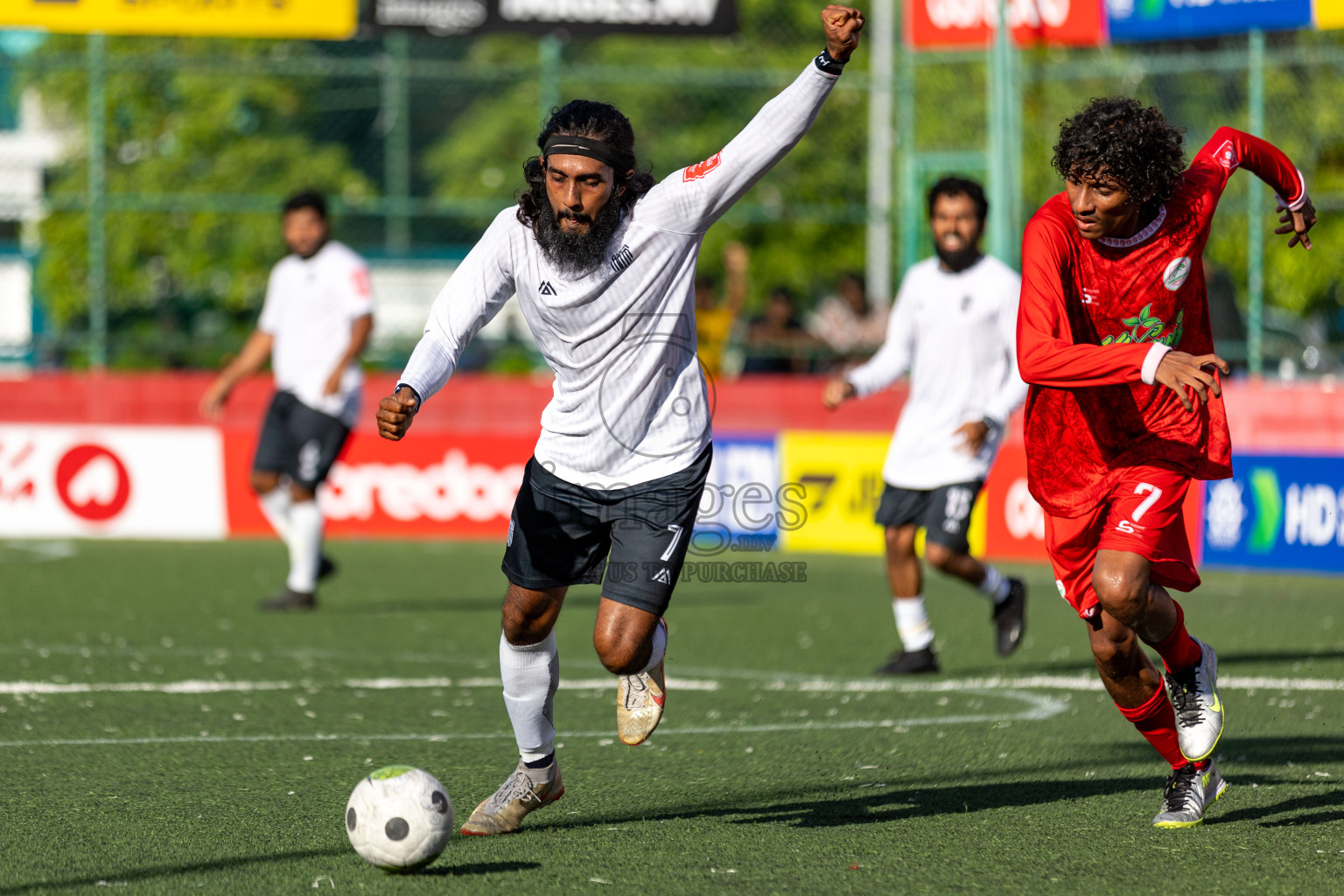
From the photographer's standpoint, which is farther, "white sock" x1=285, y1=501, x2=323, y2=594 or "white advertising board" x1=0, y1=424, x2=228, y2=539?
"white advertising board" x1=0, y1=424, x2=228, y2=539

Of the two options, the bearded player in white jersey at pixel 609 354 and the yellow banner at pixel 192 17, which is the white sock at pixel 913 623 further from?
the yellow banner at pixel 192 17

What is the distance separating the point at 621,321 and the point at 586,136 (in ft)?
1.70

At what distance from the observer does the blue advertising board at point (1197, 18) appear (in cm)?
1520

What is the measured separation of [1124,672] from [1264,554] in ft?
24.8

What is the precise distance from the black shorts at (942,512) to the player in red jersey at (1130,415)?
9.80 ft

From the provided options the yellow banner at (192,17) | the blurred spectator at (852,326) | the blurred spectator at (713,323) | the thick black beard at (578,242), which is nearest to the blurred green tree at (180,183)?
the yellow banner at (192,17)

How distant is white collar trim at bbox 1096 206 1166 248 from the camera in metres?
5.27

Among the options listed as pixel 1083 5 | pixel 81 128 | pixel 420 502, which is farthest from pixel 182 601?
pixel 81 128

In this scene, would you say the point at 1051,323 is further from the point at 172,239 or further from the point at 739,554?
the point at 172,239

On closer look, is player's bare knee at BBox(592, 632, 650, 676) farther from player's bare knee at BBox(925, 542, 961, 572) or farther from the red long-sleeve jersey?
player's bare knee at BBox(925, 542, 961, 572)

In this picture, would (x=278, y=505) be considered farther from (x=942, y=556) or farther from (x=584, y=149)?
(x=584, y=149)

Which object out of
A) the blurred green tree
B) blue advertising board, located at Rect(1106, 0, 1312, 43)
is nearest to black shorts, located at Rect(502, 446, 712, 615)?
blue advertising board, located at Rect(1106, 0, 1312, 43)

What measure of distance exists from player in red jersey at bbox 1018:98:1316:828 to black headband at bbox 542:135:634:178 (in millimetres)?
1181

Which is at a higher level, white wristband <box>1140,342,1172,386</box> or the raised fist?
the raised fist
